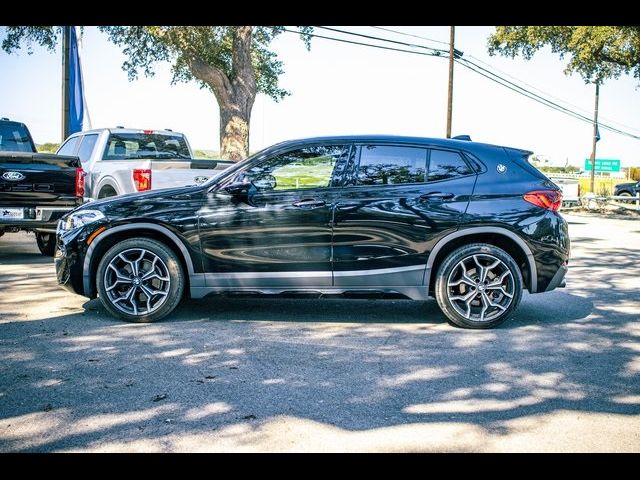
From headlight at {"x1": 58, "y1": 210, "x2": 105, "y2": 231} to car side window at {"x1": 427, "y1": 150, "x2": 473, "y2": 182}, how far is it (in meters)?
3.24

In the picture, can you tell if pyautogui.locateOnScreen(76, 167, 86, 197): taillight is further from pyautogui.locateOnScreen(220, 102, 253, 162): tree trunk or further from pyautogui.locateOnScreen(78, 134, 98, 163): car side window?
pyautogui.locateOnScreen(220, 102, 253, 162): tree trunk

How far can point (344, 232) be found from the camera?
6762 millimetres

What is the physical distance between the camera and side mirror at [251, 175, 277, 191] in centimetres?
691

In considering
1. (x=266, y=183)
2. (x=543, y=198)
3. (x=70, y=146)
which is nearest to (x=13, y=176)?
(x=70, y=146)

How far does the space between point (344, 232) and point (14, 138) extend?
912cm

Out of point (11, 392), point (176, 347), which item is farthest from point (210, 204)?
point (11, 392)

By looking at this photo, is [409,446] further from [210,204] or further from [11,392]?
[210,204]

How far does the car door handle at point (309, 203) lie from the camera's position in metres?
6.79

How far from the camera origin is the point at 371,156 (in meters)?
6.94

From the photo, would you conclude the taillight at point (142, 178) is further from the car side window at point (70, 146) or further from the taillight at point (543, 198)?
the taillight at point (543, 198)

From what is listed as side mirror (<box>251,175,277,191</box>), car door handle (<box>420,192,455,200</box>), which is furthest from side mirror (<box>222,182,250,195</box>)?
car door handle (<box>420,192,455,200</box>)

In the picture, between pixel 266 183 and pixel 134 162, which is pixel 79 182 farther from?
pixel 266 183
